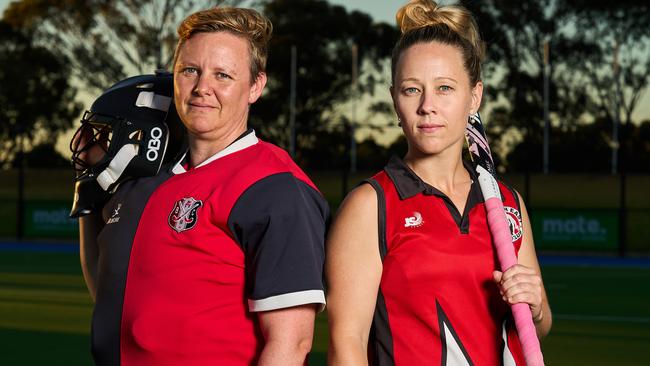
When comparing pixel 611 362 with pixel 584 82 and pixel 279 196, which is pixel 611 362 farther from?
pixel 584 82

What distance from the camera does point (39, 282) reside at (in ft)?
54.4

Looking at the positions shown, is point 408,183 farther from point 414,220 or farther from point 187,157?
point 187,157

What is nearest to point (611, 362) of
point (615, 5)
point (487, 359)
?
point (487, 359)

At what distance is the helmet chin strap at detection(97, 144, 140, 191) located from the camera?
11.8 feet

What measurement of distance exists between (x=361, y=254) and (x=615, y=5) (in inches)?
1792

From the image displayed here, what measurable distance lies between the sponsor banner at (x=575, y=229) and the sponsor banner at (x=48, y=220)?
10.3 m

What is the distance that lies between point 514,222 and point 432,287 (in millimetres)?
428

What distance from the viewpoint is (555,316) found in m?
13.2

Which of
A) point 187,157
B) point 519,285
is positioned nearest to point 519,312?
point 519,285

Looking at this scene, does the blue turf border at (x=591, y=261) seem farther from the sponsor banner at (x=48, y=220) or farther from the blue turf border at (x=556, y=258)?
the sponsor banner at (x=48, y=220)

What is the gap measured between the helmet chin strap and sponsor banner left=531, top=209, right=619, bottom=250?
67.2 ft

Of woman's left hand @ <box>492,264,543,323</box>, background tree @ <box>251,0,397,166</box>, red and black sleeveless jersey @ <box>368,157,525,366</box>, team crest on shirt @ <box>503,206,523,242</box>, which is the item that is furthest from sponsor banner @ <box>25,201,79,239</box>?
woman's left hand @ <box>492,264,543,323</box>

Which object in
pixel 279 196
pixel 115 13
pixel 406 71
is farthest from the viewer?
pixel 115 13

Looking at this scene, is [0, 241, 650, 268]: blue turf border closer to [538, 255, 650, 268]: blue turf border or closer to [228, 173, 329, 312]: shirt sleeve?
[538, 255, 650, 268]: blue turf border
